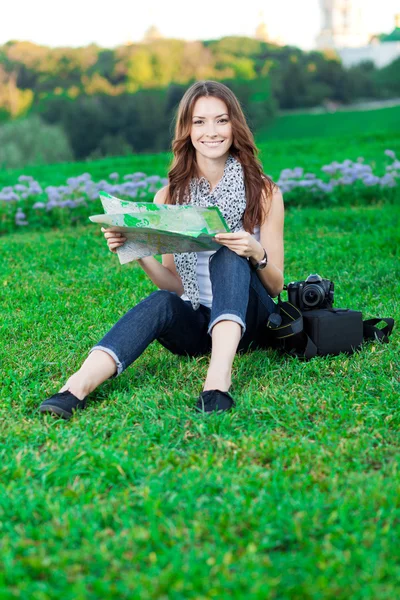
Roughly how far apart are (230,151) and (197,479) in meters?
1.45

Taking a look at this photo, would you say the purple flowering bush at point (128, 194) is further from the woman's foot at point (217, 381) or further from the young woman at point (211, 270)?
the woman's foot at point (217, 381)

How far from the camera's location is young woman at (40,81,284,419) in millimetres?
2463

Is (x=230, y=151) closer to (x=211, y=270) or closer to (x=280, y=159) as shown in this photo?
(x=211, y=270)

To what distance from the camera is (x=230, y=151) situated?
2908 millimetres

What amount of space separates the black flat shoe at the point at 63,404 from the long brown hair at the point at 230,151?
0.89 m

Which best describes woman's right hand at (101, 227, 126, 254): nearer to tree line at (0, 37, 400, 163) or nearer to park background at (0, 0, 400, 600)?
park background at (0, 0, 400, 600)

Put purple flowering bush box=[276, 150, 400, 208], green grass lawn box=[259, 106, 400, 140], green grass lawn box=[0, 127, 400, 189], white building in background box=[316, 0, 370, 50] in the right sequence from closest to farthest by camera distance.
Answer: purple flowering bush box=[276, 150, 400, 208], green grass lawn box=[0, 127, 400, 189], green grass lawn box=[259, 106, 400, 140], white building in background box=[316, 0, 370, 50]

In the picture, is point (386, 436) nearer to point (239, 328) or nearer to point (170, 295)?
point (239, 328)

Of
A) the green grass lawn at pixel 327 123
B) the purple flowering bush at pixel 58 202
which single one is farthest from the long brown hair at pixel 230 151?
the green grass lawn at pixel 327 123

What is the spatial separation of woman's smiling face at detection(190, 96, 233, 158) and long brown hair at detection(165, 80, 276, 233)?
0.06 ft

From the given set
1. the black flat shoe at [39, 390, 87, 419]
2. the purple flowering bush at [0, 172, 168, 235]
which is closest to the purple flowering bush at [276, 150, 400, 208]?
the purple flowering bush at [0, 172, 168, 235]

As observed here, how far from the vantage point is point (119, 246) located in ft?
8.36

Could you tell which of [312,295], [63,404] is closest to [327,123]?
[312,295]

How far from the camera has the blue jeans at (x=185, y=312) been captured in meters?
2.49
